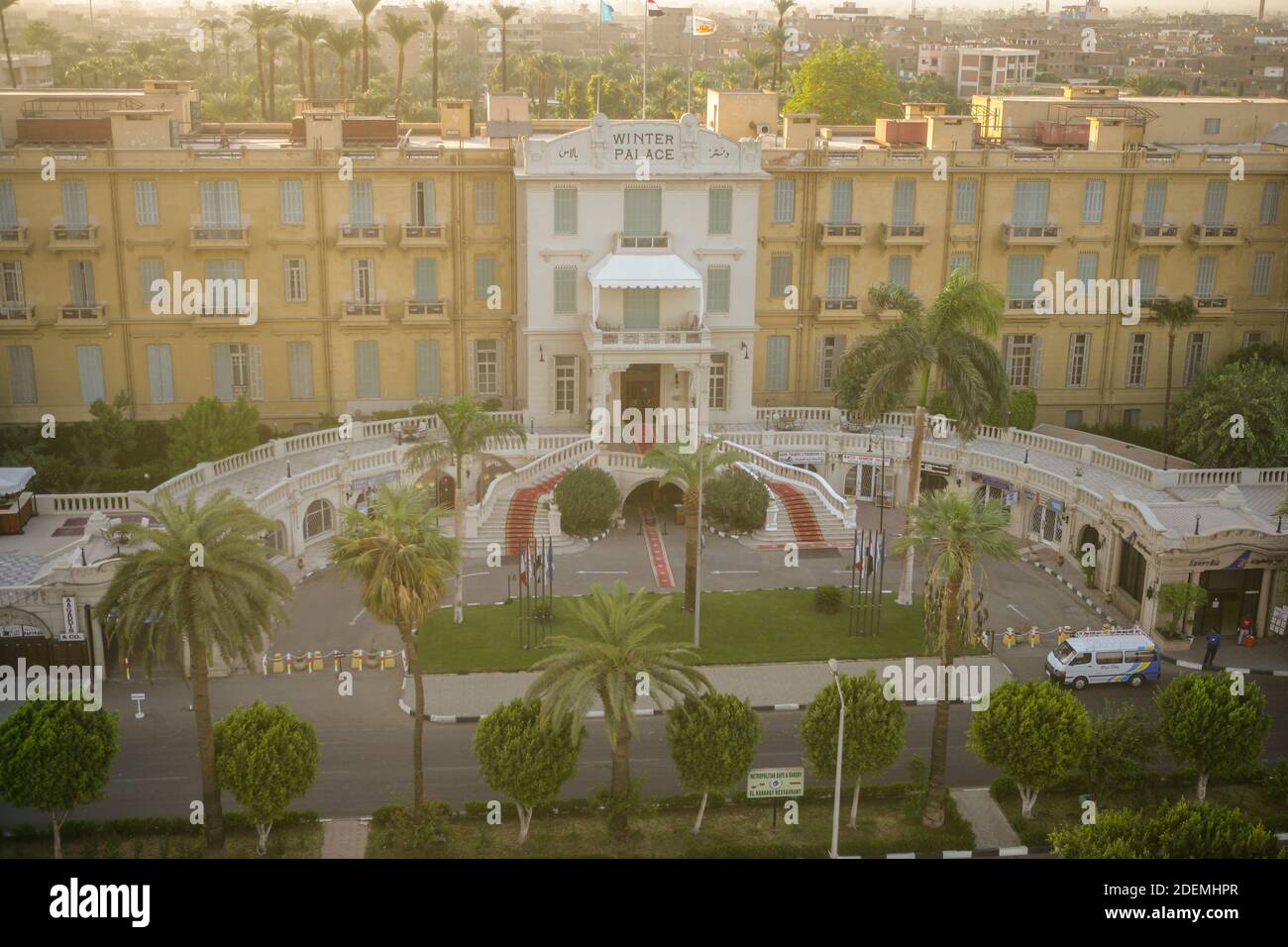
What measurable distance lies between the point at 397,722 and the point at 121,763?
25.1 ft

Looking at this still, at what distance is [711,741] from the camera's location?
1400 inches

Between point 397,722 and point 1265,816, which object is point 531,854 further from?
point 1265,816

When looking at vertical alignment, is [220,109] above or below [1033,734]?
above

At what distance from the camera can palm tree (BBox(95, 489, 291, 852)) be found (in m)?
33.3

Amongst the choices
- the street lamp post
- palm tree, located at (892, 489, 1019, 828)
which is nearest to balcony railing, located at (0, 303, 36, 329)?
palm tree, located at (892, 489, 1019, 828)

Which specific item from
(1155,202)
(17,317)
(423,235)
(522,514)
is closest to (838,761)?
(522,514)

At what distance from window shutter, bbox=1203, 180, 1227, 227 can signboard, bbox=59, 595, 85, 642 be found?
51993 millimetres

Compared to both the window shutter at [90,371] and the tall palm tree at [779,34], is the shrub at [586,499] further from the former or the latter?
the tall palm tree at [779,34]

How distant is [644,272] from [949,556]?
2629 centimetres

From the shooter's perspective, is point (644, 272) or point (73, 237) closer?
point (644, 272)

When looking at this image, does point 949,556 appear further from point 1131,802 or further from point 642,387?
point 642,387

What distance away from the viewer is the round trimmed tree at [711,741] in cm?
3553

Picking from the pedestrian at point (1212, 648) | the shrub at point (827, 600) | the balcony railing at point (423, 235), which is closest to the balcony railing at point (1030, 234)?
the shrub at point (827, 600)

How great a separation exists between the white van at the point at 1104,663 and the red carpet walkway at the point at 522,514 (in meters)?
20.0
